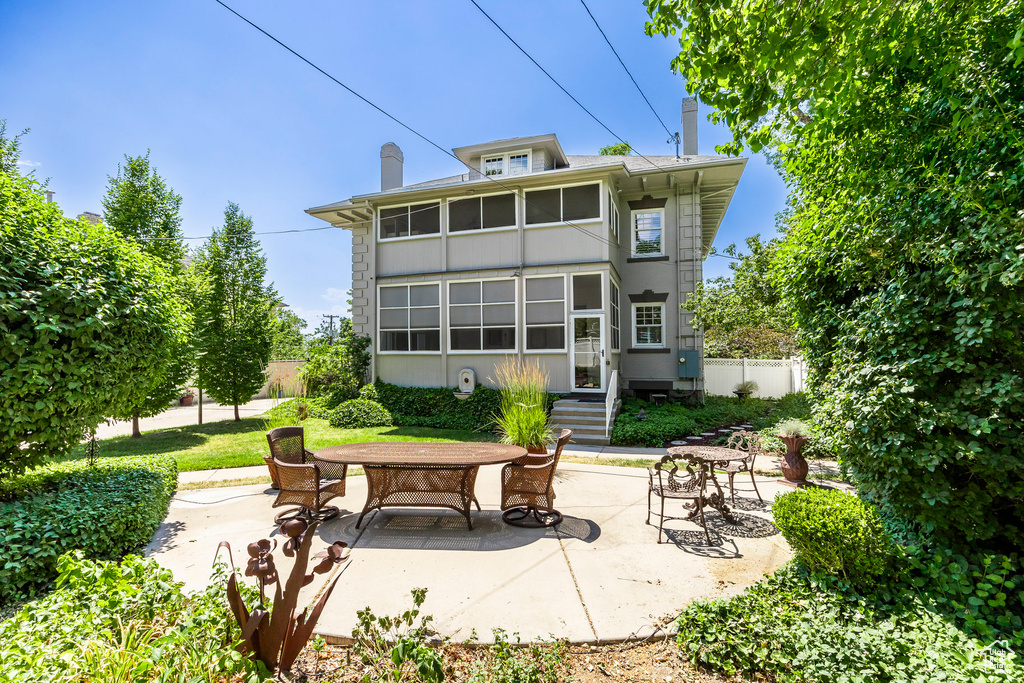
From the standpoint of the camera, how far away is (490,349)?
1270 centimetres

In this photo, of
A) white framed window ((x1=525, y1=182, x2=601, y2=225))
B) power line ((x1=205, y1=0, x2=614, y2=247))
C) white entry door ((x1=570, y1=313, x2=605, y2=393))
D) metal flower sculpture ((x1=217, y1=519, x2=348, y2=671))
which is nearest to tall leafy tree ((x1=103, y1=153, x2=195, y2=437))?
power line ((x1=205, y1=0, x2=614, y2=247))

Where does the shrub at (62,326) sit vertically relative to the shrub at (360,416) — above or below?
above

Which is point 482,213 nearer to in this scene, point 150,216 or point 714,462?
point 150,216

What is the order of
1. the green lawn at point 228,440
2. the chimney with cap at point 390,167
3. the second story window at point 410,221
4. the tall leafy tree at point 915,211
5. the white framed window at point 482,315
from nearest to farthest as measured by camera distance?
the tall leafy tree at point 915,211
the green lawn at point 228,440
the white framed window at point 482,315
the second story window at point 410,221
the chimney with cap at point 390,167

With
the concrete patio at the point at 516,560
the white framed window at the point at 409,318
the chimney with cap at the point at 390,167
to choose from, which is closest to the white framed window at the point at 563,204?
the white framed window at the point at 409,318

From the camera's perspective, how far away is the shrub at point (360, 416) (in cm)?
1201

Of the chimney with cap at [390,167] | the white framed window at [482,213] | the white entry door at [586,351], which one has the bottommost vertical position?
the white entry door at [586,351]

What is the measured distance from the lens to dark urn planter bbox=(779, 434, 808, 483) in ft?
21.5

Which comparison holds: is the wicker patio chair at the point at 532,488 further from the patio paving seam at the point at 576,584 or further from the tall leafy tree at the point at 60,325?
the tall leafy tree at the point at 60,325

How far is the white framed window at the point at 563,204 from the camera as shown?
1219 centimetres

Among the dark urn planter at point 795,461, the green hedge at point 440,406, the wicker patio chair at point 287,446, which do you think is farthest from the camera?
the green hedge at point 440,406

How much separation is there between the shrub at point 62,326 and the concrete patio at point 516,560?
4.83 ft

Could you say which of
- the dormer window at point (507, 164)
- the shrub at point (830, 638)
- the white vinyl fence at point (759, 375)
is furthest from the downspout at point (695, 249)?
the shrub at point (830, 638)

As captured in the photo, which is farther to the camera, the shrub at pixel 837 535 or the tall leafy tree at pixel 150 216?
the tall leafy tree at pixel 150 216
